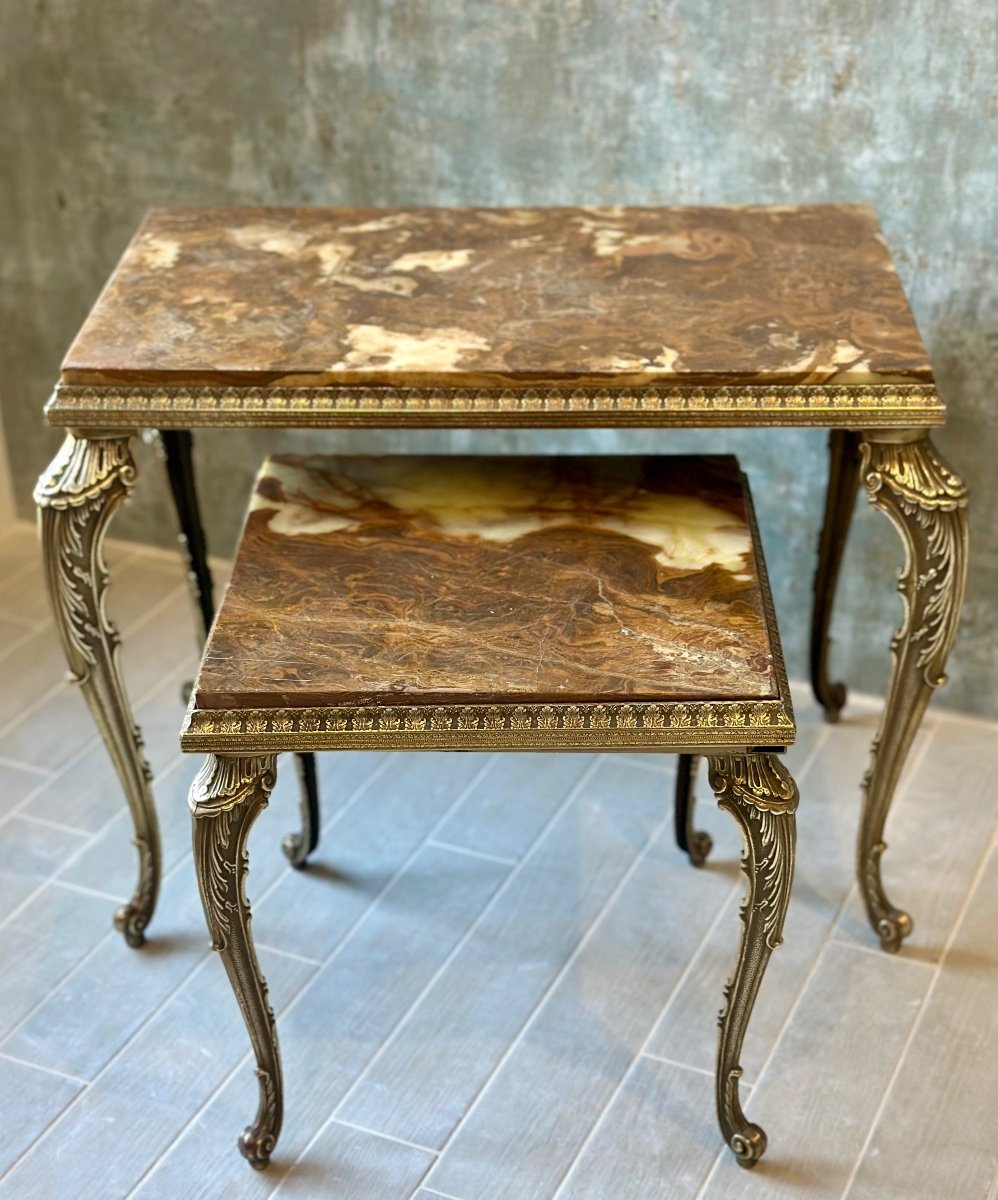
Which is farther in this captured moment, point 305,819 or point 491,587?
point 305,819

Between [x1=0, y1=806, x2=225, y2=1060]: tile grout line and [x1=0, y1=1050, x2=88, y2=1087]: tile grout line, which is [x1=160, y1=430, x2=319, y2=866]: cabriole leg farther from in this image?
[x1=0, y1=1050, x2=88, y2=1087]: tile grout line

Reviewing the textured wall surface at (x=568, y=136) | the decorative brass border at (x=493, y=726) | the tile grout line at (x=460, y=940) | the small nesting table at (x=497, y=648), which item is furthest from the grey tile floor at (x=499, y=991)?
the decorative brass border at (x=493, y=726)

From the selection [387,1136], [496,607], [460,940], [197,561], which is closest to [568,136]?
[197,561]

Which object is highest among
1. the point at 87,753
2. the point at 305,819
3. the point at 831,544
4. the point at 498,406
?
the point at 498,406

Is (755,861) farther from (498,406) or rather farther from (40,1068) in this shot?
(40,1068)

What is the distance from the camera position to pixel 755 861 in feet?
5.36

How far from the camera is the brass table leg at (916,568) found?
175 centimetres

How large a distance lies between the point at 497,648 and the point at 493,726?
0.10 metres

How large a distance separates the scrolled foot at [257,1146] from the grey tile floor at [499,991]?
21 millimetres

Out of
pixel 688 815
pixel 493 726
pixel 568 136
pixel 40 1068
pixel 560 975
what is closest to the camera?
pixel 493 726

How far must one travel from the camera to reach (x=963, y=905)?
7.29ft

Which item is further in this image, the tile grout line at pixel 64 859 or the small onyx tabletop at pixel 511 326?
the tile grout line at pixel 64 859

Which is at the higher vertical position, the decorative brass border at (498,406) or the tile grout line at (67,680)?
the decorative brass border at (498,406)

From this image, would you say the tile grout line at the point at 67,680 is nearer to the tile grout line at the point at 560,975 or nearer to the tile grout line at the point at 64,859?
the tile grout line at the point at 64,859
